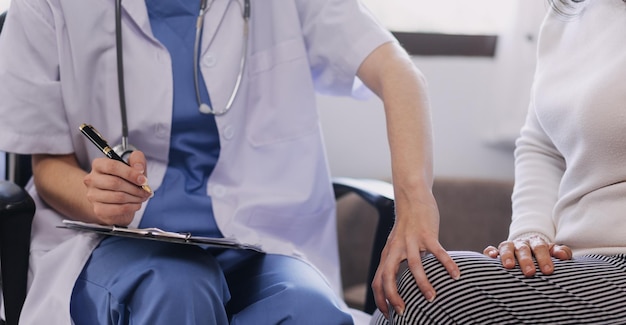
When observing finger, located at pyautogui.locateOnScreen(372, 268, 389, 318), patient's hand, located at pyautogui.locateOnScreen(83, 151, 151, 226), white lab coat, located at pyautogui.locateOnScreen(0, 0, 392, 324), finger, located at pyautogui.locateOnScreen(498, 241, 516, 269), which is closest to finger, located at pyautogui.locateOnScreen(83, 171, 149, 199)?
patient's hand, located at pyautogui.locateOnScreen(83, 151, 151, 226)

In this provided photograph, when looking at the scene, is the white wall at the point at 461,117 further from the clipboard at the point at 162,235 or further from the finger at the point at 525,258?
the clipboard at the point at 162,235

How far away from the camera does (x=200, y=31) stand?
3.88ft

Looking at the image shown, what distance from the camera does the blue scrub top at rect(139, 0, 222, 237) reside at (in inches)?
46.0

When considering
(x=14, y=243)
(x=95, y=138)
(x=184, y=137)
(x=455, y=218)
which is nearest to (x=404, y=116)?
(x=184, y=137)

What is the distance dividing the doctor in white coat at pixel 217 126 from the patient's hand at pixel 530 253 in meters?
0.09

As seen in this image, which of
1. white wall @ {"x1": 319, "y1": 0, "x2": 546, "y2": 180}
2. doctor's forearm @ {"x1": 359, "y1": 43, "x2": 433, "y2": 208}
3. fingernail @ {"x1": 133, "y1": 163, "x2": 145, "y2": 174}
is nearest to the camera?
fingernail @ {"x1": 133, "y1": 163, "x2": 145, "y2": 174}

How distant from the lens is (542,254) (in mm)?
985

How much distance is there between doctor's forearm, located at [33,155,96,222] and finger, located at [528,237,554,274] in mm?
606

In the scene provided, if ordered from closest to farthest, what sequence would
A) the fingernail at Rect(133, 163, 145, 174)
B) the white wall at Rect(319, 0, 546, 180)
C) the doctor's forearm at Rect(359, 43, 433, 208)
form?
the fingernail at Rect(133, 163, 145, 174) → the doctor's forearm at Rect(359, 43, 433, 208) → the white wall at Rect(319, 0, 546, 180)

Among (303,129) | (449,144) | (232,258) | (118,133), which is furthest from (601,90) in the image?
(449,144)

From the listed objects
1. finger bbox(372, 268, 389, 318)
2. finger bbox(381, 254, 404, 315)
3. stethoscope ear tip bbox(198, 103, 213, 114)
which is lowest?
finger bbox(372, 268, 389, 318)

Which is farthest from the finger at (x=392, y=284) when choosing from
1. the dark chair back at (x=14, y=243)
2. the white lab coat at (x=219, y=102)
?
the dark chair back at (x=14, y=243)

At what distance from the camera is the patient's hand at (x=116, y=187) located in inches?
38.4

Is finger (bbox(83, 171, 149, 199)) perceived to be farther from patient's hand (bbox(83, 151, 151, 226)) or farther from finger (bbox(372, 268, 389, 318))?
finger (bbox(372, 268, 389, 318))
